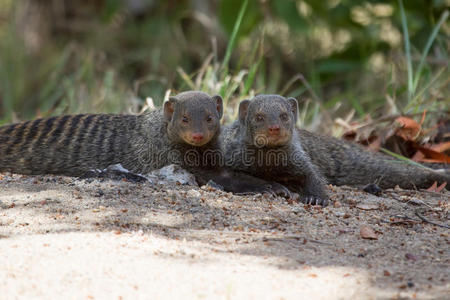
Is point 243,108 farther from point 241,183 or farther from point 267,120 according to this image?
point 241,183

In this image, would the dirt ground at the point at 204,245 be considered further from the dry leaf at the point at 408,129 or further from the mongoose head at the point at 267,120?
the dry leaf at the point at 408,129

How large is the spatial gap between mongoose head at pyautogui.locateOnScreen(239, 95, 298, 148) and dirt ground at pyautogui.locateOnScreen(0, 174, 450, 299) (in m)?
0.42

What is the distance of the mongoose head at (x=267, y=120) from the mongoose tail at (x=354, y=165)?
500 millimetres

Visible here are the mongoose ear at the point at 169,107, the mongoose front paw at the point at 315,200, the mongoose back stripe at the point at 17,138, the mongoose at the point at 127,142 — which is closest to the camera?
the mongoose front paw at the point at 315,200

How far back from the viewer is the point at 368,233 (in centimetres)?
233

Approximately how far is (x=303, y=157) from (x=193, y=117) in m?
0.67

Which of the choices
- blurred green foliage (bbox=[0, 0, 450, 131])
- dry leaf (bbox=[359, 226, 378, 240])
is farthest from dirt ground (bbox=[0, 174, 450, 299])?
blurred green foliage (bbox=[0, 0, 450, 131])

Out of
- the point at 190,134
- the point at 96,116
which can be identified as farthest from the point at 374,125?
the point at 96,116

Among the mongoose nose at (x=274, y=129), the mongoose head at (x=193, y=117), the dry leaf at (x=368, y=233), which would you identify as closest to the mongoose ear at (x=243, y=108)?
the mongoose head at (x=193, y=117)

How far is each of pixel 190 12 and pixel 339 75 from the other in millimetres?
2105

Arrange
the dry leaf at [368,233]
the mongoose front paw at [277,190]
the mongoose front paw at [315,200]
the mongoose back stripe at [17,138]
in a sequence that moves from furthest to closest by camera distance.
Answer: the mongoose back stripe at [17,138] < the mongoose front paw at [277,190] < the mongoose front paw at [315,200] < the dry leaf at [368,233]

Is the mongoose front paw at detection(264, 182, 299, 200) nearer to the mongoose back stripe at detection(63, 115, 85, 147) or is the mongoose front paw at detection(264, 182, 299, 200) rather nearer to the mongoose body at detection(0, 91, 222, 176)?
the mongoose body at detection(0, 91, 222, 176)

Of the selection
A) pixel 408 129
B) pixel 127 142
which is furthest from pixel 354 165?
pixel 127 142

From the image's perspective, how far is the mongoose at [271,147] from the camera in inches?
123
